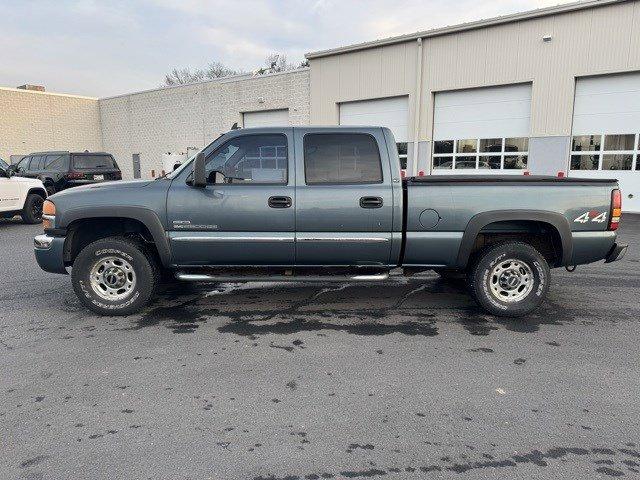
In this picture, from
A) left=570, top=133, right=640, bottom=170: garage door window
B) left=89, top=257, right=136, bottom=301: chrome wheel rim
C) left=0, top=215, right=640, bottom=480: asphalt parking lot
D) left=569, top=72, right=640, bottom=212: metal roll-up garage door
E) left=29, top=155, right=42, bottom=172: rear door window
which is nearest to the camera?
left=0, top=215, right=640, bottom=480: asphalt parking lot

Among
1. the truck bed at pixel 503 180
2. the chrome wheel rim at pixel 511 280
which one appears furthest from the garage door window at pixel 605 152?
the chrome wheel rim at pixel 511 280

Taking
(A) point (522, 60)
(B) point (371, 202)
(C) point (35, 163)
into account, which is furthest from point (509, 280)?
Answer: (C) point (35, 163)

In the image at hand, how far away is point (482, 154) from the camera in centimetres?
1625

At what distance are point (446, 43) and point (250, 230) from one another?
46.8 ft

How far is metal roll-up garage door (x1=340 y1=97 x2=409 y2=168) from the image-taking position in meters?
17.7

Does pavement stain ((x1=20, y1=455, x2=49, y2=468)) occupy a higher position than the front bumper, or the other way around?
the front bumper

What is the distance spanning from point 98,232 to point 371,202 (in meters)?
3.09

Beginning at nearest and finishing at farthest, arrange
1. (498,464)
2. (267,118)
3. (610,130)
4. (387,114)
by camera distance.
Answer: (498,464)
(610,130)
(387,114)
(267,118)

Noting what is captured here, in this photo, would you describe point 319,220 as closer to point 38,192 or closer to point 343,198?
point 343,198

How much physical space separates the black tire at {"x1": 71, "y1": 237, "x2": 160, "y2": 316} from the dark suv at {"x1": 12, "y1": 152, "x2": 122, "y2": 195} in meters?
13.0

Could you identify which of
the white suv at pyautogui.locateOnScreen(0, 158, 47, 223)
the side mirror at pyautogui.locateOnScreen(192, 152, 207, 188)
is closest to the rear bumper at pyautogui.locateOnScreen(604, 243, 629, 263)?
the side mirror at pyautogui.locateOnScreen(192, 152, 207, 188)

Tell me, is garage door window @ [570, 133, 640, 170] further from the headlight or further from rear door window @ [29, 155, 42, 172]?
rear door window @ [29, 155, 42, 172]

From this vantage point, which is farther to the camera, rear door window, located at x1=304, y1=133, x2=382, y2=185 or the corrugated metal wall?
the corrugated metal wall

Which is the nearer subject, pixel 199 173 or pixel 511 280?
pixel 199 173
